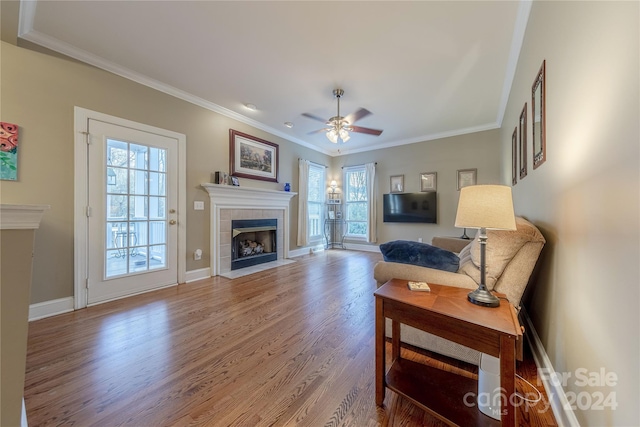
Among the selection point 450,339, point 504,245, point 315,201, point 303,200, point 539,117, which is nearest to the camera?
point 450,339

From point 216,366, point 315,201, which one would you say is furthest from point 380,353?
point 315,201

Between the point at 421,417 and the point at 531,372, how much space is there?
0.90m

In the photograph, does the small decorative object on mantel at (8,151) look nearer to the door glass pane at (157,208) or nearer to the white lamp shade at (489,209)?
the door glass pane at (157,208)

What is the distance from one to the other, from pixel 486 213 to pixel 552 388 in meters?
1.03

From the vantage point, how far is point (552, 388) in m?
1.25

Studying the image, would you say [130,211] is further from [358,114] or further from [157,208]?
[358,114]

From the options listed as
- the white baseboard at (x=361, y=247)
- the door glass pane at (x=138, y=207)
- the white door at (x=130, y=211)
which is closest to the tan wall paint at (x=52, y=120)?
the white door at (x=130, y=211)

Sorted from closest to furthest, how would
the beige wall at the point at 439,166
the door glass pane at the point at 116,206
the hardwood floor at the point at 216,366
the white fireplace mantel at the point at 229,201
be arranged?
the hardwood floor at the point at 216,366 → the door glass pane at the point at 116,206 → the white fireplace mantel at the point at 229,201 → the beige wall at the point at 439,166

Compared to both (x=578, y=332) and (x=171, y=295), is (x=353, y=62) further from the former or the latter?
(x=171, y=295)

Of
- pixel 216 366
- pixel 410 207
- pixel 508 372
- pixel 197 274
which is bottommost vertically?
pixel 216 366

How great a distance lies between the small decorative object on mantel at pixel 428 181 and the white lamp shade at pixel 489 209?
4.25 meters

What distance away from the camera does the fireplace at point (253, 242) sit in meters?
4.03

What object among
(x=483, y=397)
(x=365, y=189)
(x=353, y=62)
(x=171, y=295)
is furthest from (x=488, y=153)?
(x=171, y=295)

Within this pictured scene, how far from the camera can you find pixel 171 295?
2846mm
